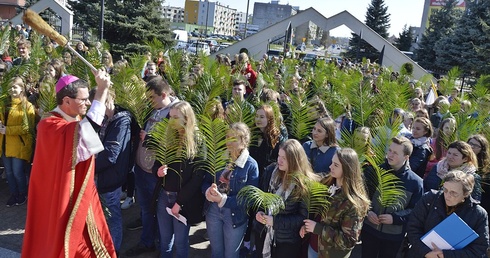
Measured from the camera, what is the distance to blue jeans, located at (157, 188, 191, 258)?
166 inches

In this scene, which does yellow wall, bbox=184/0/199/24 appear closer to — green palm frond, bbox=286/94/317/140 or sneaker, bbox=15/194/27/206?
sneaker, bbox=15/194/27/206

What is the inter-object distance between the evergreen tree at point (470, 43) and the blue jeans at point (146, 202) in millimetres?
24159

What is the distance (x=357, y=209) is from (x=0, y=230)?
4296 mm

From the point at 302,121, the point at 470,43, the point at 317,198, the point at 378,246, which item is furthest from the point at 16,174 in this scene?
the point at 470,43

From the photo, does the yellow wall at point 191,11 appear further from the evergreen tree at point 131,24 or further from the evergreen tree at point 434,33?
the evergreen tree at point 131,24

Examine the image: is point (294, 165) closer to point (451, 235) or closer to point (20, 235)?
point (451, 235)

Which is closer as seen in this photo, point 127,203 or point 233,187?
point 233,187

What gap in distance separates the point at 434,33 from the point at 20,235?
3547cm

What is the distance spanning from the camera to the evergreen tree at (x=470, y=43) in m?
24.9

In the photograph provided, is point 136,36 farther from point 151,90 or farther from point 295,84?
point 151,90

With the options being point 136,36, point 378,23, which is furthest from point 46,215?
point 378,23

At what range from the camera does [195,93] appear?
6.76 meters

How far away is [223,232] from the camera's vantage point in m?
4.09

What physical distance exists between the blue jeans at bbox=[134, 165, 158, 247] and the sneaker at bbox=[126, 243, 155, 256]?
1.6 inches
